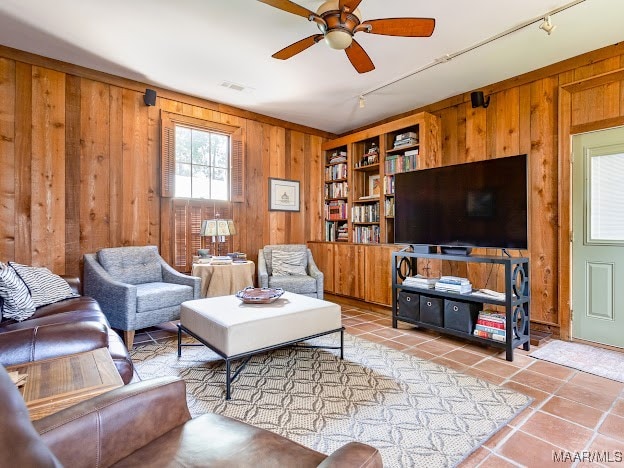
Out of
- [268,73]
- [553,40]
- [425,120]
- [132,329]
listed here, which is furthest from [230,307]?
[553,40]

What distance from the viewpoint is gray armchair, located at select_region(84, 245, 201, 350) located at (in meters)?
2.83

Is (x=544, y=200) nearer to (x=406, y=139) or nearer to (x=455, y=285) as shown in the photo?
(x=455, y=285)

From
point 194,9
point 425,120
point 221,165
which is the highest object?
point 194,9

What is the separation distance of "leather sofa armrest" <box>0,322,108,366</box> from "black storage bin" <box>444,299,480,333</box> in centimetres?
273

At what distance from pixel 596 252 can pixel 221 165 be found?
13.4 ft

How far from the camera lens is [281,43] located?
2.80 m

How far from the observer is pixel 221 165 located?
429 cm

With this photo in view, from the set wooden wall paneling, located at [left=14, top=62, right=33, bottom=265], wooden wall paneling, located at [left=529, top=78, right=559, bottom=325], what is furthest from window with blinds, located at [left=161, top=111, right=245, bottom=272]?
wooden wall paneling, located at [left=529, top=78, right=559, bottom=325]

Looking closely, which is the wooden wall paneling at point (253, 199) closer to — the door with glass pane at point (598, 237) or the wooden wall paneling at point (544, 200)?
the wooden wall paneling at point (544, 200)

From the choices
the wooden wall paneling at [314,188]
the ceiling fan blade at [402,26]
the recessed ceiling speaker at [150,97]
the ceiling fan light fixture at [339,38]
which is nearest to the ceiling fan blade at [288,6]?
the ceiling fan light fixture at [339,38]

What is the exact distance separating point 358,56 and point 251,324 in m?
2.03

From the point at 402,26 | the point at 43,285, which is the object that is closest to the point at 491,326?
the point at 402,26

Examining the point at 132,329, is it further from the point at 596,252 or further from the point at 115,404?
the point at 596,252

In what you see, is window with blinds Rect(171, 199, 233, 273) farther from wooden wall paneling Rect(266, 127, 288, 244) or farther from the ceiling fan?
the ceiling fan
